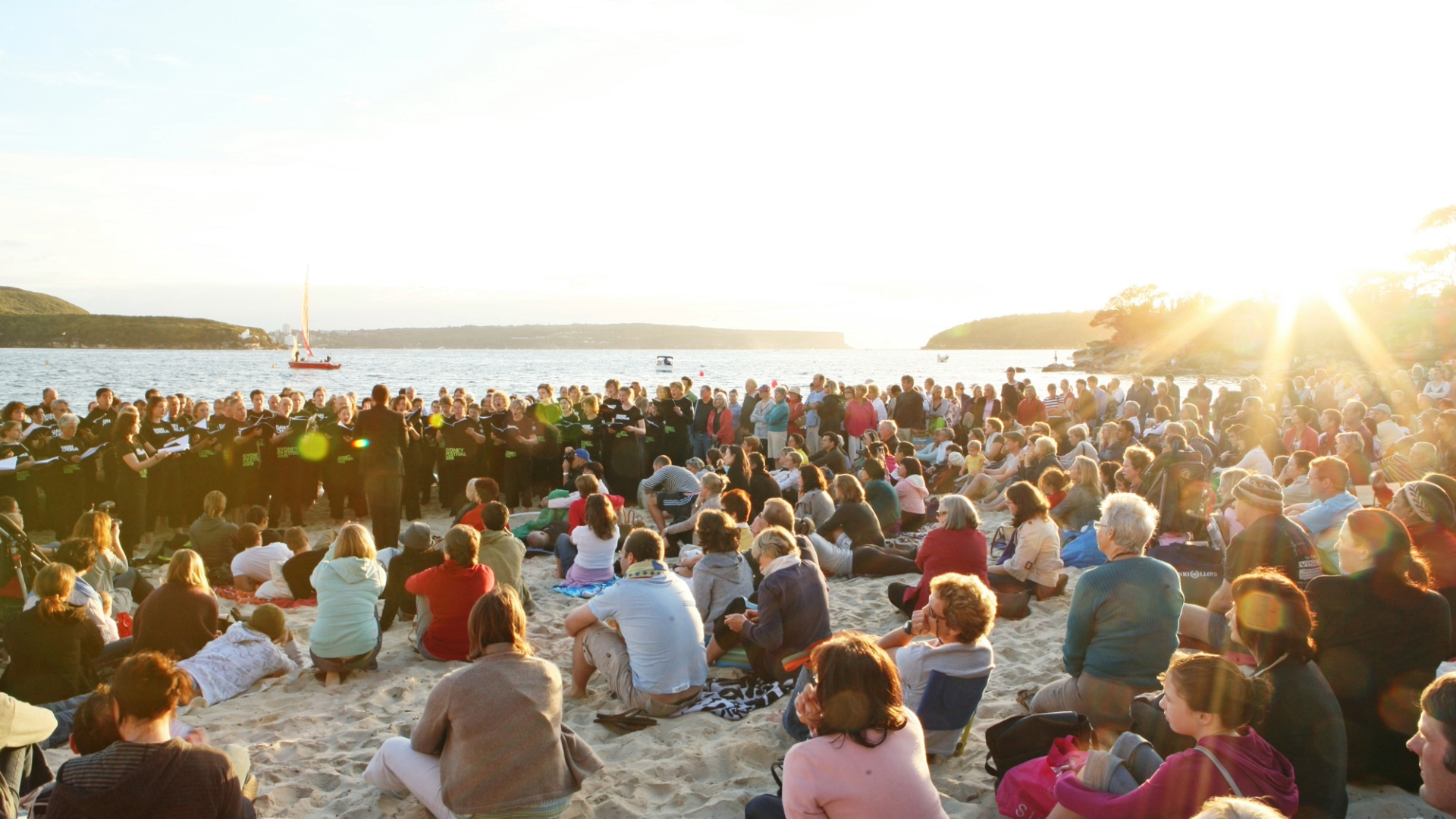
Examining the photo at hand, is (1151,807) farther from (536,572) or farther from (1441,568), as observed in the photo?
(536,572)

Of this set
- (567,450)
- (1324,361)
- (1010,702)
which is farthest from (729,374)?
(1010,702)

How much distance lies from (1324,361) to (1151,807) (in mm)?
48366

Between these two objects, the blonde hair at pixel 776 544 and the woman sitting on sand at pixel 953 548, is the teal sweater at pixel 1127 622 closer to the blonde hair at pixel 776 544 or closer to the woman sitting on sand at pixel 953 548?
the blonde hair at pixel 776 544

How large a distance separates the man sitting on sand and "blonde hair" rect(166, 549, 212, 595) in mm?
2407

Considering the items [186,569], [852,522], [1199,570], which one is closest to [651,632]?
[186,569]

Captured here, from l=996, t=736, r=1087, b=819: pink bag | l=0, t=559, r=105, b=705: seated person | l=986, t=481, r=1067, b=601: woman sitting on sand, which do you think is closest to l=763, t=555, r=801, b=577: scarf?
l=996, t=736, r=1087, b=819: pink bag

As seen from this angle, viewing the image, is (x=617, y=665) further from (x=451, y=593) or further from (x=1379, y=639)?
(x=1379, y=639)

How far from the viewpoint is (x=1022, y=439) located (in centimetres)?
1056

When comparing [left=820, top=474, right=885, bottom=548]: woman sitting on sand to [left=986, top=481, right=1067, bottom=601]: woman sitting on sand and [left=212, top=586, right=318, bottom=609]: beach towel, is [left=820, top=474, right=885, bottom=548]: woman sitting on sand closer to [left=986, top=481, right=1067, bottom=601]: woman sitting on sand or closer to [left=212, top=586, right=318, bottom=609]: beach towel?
[left=986, top=481, right=1067, bottom=601]: woman sitting on sand

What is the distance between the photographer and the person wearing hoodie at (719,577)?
5.17 meters

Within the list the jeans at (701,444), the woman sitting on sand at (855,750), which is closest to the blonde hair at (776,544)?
the woman sitting on sand at (855,750)

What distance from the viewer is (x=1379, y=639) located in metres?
3.44

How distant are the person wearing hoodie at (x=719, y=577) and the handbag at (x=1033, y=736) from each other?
6.27ft

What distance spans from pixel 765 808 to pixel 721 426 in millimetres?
10472
